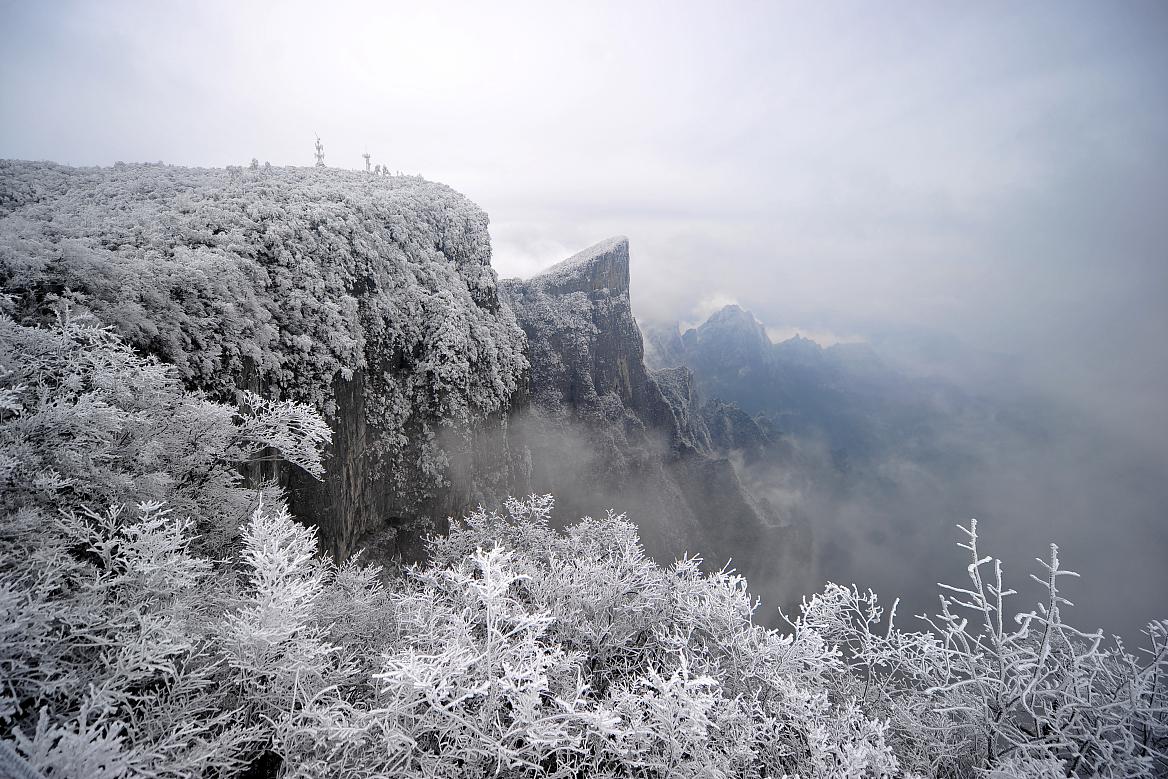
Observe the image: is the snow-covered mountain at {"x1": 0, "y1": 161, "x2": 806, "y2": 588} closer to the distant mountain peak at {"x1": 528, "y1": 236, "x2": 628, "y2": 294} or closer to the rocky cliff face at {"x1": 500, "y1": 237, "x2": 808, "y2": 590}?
the rocky cliff face at {"x1": 500, "y1": 237, "x2": 808, "y2": 590}

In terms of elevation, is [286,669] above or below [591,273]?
below

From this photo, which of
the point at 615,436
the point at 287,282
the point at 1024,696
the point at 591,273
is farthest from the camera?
the point at 591,273

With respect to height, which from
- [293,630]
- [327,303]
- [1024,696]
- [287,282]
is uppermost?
[287,282]

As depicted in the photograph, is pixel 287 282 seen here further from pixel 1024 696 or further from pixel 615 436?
pixel 615 436

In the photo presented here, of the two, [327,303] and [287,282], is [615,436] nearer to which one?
[327,303]

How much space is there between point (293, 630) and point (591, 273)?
58781 millimetres

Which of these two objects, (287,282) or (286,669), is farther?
(287,282)

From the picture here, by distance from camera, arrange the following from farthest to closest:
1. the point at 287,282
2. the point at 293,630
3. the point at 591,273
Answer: the point at 591,273
the point at 287,282
the point at 293,630

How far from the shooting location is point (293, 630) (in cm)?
446

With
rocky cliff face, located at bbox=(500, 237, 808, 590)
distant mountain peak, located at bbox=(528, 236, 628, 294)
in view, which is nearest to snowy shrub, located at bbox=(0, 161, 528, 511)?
rocky cliff face, located at bbox=(500, 237, 808, 590)

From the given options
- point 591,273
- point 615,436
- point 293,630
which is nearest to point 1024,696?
point 293,630

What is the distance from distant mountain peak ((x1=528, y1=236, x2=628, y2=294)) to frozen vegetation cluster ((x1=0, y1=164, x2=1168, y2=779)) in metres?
47.5

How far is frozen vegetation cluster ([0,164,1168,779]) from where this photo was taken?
4.00 metres

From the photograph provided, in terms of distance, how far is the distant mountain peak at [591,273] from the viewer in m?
58.8
